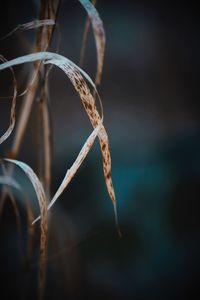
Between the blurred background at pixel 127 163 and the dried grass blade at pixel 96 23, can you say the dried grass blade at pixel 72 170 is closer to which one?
the dried grass blade at pixel 96 23

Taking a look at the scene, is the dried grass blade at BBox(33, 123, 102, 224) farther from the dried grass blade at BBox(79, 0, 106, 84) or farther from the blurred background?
the blurred background

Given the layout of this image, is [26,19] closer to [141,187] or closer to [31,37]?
[31,37]

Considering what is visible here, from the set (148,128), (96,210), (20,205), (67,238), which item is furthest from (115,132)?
(67,238)

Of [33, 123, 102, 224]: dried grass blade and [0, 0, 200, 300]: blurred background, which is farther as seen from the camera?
[0, 0, 200, 300]: blurred background

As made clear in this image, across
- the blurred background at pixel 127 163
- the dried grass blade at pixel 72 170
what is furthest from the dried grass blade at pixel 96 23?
the blurred background at pixel 127 163

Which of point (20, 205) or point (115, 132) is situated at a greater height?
point (115, 132)

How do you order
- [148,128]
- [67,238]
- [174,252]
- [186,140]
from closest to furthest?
[67,238], [174,252], [186,140], [148,128]

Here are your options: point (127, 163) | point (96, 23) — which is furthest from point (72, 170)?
point (127, 163)

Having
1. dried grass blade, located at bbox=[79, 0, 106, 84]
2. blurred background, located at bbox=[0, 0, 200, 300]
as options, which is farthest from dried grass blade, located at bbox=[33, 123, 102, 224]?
blurred background, located at bbox=[0, 0, 200, 300]
